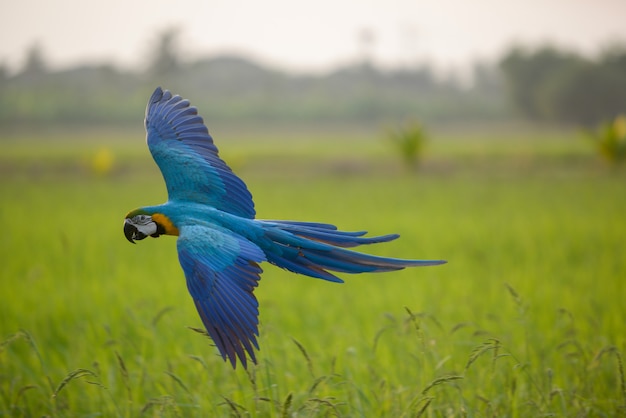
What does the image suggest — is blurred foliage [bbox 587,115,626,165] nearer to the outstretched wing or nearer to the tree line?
the tree line

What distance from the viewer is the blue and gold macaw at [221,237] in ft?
4.86

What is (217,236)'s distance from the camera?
1583 mm

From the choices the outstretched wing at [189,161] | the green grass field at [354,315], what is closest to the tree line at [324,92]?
the green grass field at [354,315]

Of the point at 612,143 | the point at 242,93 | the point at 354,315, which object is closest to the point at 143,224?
the point at 354,315

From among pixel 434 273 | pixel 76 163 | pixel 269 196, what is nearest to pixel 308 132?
pixel 76 163

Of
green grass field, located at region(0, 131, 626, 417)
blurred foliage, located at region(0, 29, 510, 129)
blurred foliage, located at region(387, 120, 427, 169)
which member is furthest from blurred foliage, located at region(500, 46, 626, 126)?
green grass field, located at region(0, 131, 626, 417)

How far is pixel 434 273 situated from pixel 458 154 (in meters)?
14.2

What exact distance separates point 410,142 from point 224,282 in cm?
1600

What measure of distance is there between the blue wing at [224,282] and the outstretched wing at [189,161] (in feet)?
→ 0.74

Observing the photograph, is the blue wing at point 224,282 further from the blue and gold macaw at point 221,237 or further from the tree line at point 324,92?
the tree line at point 324,92

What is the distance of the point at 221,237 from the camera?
158 cm

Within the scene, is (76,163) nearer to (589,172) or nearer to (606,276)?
(589,172)

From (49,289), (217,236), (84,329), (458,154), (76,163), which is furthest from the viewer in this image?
(458,154)

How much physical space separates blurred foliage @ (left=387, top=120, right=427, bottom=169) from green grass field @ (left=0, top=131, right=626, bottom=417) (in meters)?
4.92
